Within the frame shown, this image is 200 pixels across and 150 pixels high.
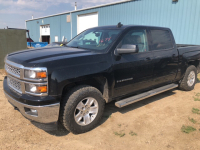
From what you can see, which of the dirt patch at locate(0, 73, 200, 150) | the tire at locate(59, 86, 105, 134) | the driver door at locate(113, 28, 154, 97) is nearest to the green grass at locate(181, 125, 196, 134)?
the dirt patch at locate(0, 73, 200, 150)

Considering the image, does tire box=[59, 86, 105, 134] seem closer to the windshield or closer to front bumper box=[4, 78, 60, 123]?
front bumper box=[4, 78, 60, 123]

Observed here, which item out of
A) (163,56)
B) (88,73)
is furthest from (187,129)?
(88,73)

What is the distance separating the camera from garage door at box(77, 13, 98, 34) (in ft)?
49.0

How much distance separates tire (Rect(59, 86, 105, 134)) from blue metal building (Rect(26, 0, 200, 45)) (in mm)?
8302

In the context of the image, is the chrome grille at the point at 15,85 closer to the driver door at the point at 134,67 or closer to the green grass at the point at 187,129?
the driver door at the point at 134,67

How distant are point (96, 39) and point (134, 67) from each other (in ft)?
3.44

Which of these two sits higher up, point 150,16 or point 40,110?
point 150,16

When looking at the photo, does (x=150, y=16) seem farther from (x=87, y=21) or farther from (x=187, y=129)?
(x=187, y=129)

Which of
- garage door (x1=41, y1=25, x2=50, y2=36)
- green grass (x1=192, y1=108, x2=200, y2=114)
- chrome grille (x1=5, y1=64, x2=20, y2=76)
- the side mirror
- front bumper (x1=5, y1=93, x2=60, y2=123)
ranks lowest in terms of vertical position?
green grass (x1=192, y1=108, x2=200, y2=114)

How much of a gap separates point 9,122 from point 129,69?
8.49 feet

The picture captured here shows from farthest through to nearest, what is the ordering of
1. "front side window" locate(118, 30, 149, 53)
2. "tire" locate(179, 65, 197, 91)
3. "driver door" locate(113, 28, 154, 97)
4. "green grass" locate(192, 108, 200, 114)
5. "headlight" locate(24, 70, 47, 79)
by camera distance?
"tire" locate(179, 65, 197, 91) → "green grass" locate(192, 108, 200, 114) → "front side window" locate(118, 30, 149, 53) → "driver door" locate(113, 28, 154, 97) → "headlight" locate(24, 70, 47, 79)

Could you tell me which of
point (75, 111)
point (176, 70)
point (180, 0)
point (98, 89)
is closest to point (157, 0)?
point (180, 0)

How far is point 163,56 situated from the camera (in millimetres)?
4188

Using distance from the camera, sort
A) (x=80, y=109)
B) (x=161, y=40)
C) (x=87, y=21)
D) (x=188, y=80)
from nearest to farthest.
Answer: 1. (x=80, y=109)
2. (x=161, y=40)
3. (x=188, y=80)
4. (x=87, y=21)
